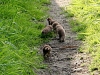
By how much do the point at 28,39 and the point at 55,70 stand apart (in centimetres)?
139

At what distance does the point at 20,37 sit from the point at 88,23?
2260 millimetres

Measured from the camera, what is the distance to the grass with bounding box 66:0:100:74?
6694 mm

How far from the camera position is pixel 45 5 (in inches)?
436

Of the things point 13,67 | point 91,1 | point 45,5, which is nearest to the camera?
point 13,67

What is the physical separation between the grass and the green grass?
94 cm

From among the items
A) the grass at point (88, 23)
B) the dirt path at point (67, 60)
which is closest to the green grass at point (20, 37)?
the dirt path at point (67, 60)

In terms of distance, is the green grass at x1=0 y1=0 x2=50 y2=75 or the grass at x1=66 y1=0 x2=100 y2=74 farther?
the grass at x1=66 y1=0 x2=100 y2=74

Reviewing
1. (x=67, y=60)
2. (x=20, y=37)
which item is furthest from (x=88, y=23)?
(x=20, y=37)

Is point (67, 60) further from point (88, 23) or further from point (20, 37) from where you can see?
point (88, 23)

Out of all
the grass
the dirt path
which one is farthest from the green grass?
the grass

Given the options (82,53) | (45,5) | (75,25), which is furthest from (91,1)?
(82,53)

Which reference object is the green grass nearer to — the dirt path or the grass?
the dirt path

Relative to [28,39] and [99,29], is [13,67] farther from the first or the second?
[99,29]

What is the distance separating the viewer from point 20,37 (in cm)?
673
